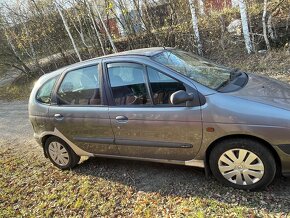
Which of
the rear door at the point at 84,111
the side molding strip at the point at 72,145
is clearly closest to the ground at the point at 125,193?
the side molding strip at the point at 72,145

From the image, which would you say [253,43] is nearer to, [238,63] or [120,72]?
[238,63]

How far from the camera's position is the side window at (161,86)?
3.75m

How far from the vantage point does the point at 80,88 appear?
14.8 ft

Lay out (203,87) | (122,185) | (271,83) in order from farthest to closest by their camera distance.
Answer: (122,185) < (271,83) < (203,87)

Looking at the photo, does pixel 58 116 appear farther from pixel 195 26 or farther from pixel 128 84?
pixel 195 26

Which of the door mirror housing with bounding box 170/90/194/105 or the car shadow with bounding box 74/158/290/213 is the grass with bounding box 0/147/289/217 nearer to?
the car shadow with bounding box 74/158/290/213

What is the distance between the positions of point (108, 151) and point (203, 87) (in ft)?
5.58

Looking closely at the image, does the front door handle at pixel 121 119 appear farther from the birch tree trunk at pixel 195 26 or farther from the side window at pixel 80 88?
the birch tree trunk at pixel 195 26

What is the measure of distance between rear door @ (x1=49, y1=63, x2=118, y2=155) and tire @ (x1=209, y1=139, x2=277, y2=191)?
1472 mm

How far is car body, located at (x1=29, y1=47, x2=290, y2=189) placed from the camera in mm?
3369

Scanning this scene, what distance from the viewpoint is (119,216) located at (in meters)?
3.68

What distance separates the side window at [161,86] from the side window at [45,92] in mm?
1810

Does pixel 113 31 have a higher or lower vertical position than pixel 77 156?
higher

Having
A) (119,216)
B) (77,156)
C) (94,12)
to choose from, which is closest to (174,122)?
(119,216)
